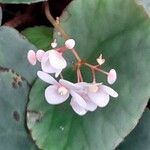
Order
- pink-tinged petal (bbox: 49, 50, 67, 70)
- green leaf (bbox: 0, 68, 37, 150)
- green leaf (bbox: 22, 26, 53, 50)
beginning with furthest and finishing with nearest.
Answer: green leaf (bbox: 22, 26, 53, 50) < green leaf (bbox: 0, 68, 37, 150) < pink-tinged petal (bbox: 49, 50, 67, 70)

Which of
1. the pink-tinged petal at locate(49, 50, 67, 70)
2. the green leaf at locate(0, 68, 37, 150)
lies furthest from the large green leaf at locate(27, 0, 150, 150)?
the pink-tinged petal at locate(49, 50, 67, 70)

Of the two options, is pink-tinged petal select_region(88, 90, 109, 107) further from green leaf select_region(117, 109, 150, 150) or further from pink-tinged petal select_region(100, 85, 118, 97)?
green leaf select_region(117, 109, 150, 150)

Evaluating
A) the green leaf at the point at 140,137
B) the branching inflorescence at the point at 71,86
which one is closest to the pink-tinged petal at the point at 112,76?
the branching inflorescence at the point at 71,86

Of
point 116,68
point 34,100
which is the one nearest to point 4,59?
point 34,100

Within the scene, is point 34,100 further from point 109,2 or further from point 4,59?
point 109,2

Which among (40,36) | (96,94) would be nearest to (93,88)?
(96,94)
